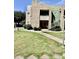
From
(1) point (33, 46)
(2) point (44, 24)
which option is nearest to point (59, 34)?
(2) point (44, 24)

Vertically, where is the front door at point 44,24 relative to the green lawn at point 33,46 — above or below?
above

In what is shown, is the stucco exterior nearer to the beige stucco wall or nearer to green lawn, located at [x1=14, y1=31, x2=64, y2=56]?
the beige stucco wall

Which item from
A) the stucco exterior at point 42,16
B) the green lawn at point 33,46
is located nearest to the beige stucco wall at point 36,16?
the stucco exterior at point 42,16

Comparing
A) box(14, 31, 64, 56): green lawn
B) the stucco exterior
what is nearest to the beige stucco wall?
the stucco exterior

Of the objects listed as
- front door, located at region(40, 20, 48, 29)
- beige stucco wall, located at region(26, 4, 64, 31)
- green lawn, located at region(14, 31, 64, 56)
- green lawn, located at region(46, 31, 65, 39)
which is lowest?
green lawn, located at region(14, 31, 64, 56)

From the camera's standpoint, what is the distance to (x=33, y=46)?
2.12 meters

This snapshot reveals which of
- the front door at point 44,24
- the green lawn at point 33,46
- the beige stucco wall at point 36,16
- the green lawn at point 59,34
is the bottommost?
the green lawn at point 33,46

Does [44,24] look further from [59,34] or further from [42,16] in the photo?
[59,34]

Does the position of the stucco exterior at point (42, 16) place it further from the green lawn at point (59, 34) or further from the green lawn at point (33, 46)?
the green lawn at point (33, 46)

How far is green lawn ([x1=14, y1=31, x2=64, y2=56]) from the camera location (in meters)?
2.10

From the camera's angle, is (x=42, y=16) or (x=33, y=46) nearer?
(x=33, y=46)

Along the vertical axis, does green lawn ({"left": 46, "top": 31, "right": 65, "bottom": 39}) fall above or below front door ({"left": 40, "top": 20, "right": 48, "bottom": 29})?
below

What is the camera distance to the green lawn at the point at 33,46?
6.89ft
